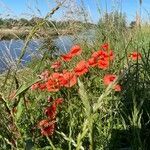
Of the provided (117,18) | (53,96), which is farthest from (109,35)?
(53,96)

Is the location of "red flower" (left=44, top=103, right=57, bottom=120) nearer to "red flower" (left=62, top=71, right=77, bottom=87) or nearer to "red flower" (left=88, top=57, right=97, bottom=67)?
"red flower" (left=62, top=71, right=77, bottom=87)

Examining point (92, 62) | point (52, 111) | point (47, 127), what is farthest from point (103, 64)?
point (47, 127)

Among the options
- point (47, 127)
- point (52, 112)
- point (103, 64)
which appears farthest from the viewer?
point (103, 64)

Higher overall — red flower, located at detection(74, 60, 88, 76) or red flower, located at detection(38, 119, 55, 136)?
red flower, located at detection(74, 60, 88, 76)

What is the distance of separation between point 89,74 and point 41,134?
503mm

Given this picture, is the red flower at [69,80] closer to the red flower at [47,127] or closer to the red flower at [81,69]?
the red flower at [81,69]

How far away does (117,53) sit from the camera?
3680 mm

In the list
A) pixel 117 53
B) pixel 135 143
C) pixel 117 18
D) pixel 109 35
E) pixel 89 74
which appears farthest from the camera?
pixel 117 18

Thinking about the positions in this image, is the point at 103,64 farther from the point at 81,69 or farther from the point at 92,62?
the point at 81,69

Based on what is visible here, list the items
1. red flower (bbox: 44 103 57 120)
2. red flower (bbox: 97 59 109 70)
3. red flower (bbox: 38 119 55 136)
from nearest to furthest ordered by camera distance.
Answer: red flower (bbox: 38 119 55 136)
red flower (bbox: 44 103 57 120)
red flower (bbox: 97 59 109 70)

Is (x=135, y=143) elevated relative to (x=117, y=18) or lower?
lower

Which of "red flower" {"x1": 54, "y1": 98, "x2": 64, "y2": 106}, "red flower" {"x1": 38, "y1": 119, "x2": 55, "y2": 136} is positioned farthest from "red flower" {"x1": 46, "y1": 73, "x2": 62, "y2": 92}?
"red flower" {"x1": 38, "y1": 119, "x2": 55, "y2": 136}

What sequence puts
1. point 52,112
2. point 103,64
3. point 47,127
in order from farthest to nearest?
point 103,64
point 52,112
point 47,127

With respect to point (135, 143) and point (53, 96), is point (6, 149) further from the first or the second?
point (53, 96)
